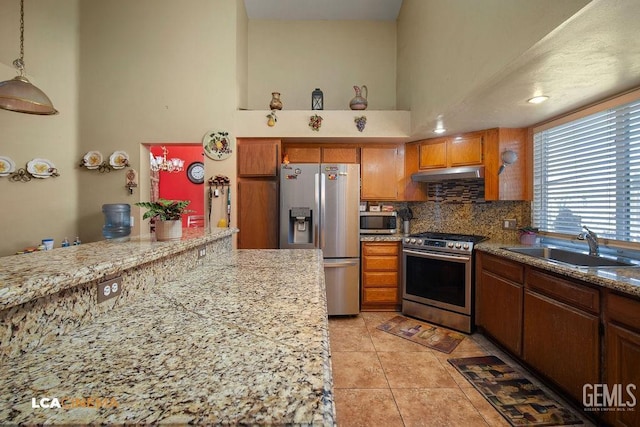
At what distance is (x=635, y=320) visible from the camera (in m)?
1.34

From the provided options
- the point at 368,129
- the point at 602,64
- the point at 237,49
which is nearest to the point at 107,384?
the point at 602,64

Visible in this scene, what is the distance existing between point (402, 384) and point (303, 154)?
2653 millimetres

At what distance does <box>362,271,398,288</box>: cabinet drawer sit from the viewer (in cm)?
334

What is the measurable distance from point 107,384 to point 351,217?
2.78m

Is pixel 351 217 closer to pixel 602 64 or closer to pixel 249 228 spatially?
pixel 249 228

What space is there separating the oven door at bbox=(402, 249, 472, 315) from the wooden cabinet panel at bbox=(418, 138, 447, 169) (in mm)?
1075

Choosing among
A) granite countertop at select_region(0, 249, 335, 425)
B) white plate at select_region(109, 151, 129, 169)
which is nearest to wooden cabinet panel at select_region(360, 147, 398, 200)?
granite countertop at select_region(0, 249, 335, 425)

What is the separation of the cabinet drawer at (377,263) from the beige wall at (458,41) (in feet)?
5.04

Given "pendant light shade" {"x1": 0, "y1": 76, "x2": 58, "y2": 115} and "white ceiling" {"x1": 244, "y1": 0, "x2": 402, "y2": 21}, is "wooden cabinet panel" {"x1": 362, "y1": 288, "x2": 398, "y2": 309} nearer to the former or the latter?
"pendant light shade" {"x1": 0, "y1": 76, "x2": 58, "y2": 115}

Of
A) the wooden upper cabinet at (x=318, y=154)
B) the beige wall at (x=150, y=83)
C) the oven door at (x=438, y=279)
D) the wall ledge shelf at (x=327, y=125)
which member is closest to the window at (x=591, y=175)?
the oven door at (x=438, y=279)

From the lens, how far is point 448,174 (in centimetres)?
310

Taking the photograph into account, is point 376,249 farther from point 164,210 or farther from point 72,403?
point 72,403

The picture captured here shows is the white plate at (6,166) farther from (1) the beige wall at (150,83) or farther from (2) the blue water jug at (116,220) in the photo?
(2) the blue water jug at (116,220)

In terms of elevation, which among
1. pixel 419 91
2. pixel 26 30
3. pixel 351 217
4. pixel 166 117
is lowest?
pixel 351 217
